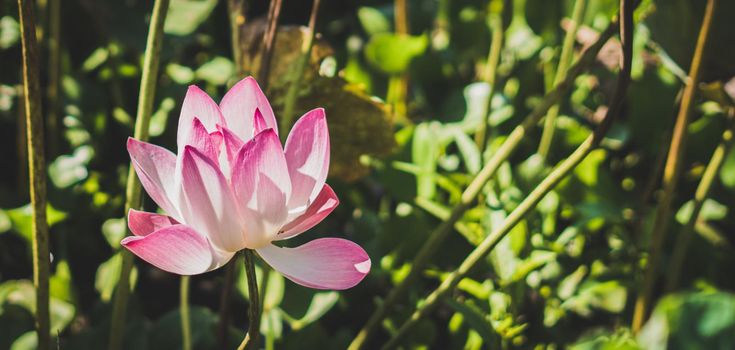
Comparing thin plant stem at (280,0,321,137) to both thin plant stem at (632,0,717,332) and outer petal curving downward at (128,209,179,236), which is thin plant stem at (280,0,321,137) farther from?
thin plant stem at (632,0,717,332)

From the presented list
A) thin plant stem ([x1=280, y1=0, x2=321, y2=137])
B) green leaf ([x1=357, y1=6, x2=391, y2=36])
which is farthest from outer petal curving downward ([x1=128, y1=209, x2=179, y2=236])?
green leaf ([x1=357, y1=6, x2=391, y2=36])

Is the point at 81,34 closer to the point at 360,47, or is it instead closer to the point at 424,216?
the point at 360,47

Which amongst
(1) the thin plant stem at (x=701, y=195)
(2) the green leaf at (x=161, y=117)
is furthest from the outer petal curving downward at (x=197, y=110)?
(1) the thin plant stem at (x=701, y=195)

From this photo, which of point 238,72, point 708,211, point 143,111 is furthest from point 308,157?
point 708,211

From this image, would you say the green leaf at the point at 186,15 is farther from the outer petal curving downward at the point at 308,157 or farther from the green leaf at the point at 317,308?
the outer petal curving downward at the point at 308,157

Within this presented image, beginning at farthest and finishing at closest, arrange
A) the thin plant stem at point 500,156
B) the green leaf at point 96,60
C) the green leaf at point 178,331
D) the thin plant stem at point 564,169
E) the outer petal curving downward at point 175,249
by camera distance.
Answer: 1. the green leaf at point 96,60
2. the green leaf at point 178,331
3. the thin plant stem at point 500,156
4. the thin plant stem at point 564,169
5. the outer petal curving downward at point 175,249
